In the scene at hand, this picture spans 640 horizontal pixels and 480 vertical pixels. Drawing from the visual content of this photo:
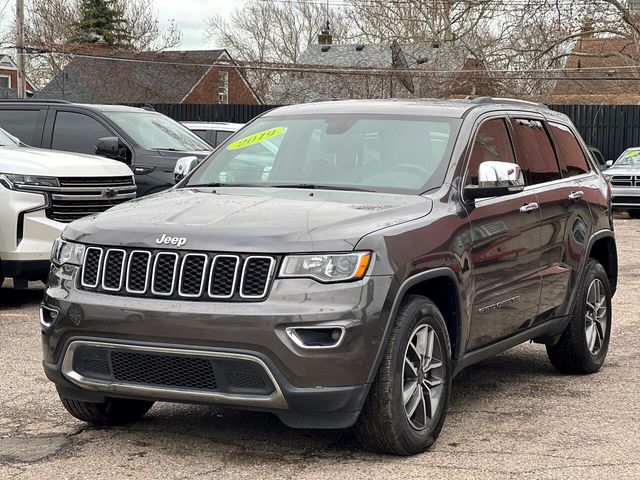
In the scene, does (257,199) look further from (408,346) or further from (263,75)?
(263,75)

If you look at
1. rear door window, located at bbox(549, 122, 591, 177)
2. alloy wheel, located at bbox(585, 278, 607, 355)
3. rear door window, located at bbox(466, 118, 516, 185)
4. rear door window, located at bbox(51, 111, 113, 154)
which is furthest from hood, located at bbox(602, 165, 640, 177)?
rear door window, located at bbox(466, 118, 516, 185)

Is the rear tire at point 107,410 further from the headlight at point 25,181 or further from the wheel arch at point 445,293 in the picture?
the headlight at point 25,181

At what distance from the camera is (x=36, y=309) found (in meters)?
10.2

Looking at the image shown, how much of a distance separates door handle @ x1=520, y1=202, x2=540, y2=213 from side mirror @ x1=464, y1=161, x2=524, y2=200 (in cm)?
Result: 50

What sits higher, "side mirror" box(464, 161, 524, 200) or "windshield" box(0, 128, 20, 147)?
"side mirror" box(464, 161, 524, 200)

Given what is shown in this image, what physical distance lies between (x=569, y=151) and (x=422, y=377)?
2.87 m

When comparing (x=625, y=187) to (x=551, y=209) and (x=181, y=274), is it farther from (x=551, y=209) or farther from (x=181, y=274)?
(x=181, y=274)

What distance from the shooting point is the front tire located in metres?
5.07

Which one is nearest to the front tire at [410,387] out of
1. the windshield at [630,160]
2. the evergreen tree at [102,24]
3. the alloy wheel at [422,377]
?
the alloy wheel at [422,377]

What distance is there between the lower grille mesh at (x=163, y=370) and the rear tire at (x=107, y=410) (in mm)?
507

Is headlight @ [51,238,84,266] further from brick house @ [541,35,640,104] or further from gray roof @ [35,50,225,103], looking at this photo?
gray roof @ [35,50,225,103]

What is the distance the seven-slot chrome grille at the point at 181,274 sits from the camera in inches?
192

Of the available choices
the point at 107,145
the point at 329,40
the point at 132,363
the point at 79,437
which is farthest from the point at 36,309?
the point at 329,40

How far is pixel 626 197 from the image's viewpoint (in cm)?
2423
